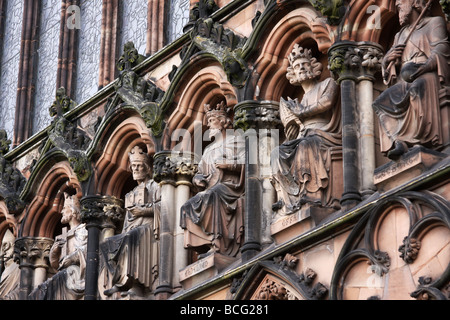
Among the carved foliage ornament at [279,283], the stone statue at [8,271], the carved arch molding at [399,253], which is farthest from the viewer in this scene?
the stone statue at [8,271]

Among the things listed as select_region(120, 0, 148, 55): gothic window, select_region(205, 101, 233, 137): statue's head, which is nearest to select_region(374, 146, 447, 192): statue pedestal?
select_region(205, 101, 233, 137): statue's head

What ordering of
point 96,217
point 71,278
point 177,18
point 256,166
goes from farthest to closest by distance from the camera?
point 177,18
point 71,278
point 96,217
point 256,166

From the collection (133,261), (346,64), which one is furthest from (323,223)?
(133,261)

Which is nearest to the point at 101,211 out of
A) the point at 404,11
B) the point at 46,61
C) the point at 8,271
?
the point at 8,271

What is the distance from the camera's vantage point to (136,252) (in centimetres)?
2111

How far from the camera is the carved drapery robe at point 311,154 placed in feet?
60.3

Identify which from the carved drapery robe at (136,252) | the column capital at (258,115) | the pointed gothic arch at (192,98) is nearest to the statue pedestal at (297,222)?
the column capital at (258,115)

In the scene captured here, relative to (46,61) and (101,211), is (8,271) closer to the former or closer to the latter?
(101,211)

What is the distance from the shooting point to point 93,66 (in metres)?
25.3

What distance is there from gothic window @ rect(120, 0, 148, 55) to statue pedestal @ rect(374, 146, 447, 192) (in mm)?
7532

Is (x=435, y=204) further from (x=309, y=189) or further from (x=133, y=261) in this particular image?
(x=133, y=261)

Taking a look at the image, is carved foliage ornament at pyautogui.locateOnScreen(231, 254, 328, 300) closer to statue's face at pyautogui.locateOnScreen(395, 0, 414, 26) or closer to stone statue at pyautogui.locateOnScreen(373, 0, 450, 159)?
stone statue at pyautogui.locateOnScreen(373, 0, 450, 159)

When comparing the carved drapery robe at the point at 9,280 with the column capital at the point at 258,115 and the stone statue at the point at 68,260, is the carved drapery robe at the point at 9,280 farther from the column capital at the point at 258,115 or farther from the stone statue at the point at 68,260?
the column capital at the point at 258,115

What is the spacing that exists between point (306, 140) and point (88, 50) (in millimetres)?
8004
